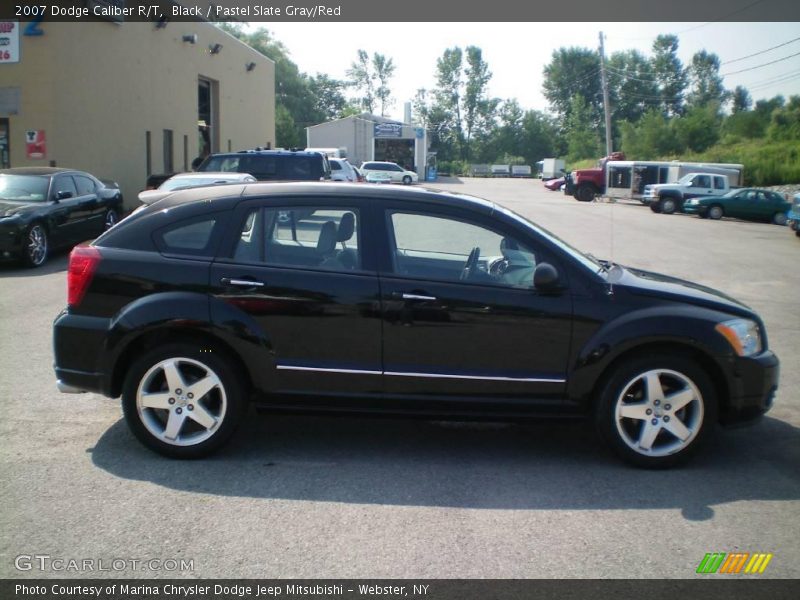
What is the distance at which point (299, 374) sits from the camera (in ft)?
16.6

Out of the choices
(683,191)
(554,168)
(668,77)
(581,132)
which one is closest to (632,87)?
(668,77)

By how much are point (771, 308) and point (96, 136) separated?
1964cm

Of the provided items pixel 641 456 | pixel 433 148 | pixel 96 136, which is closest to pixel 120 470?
pixel 641 456

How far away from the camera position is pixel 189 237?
5.21 meters

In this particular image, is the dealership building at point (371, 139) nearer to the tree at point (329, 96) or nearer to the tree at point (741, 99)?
the tree at point (329, 96)

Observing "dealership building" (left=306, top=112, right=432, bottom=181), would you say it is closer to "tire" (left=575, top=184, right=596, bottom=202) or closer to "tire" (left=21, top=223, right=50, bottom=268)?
"tire" (left=575, top=184, right=596, bottom=202)

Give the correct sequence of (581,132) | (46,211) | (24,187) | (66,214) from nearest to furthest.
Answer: (46,211) < (24,187) < (66,214) < (581,132)

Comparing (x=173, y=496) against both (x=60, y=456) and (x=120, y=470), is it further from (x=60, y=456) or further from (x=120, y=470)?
(x=60, y=456)

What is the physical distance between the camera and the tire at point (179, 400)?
16.4ft

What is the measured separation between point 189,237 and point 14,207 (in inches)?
377

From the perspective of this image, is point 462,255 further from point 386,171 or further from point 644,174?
point 386,171

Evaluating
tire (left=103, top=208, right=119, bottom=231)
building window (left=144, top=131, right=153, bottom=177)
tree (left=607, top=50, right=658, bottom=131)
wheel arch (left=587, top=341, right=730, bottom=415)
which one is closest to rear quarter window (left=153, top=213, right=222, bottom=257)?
wheel arch (left=587, top=341, right=730, bottom=415)

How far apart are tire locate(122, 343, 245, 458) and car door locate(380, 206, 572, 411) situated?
1021 millimetres

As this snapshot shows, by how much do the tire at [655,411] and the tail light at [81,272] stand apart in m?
3.35
